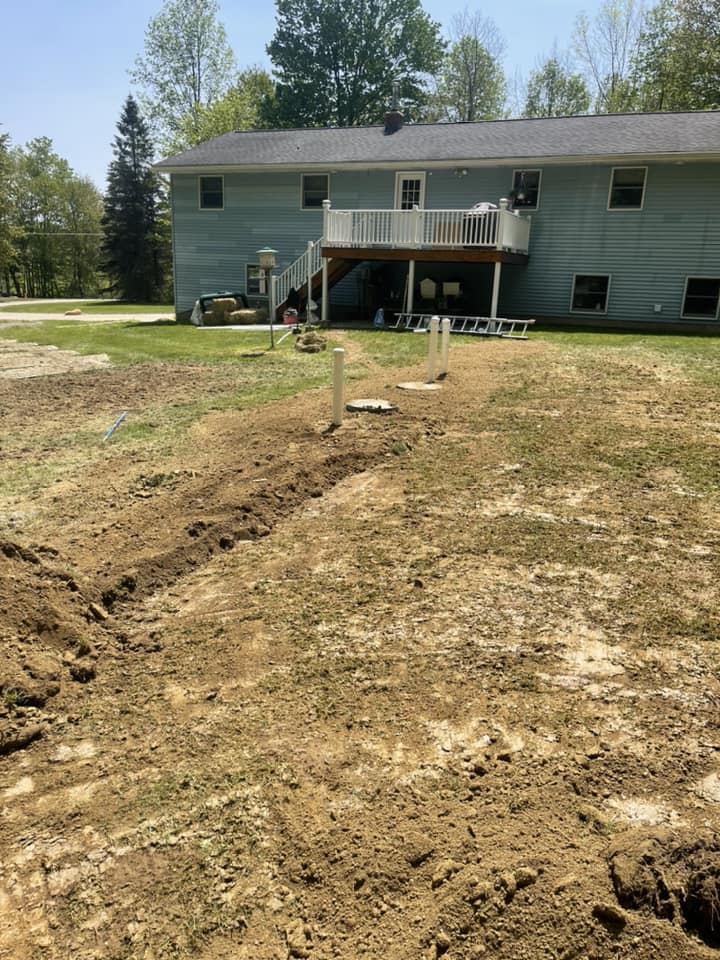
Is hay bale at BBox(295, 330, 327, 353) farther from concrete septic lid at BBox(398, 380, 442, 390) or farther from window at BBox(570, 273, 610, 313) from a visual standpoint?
window at BBox(570, 273, 610, 313)

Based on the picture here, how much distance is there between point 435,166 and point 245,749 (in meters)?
19.3

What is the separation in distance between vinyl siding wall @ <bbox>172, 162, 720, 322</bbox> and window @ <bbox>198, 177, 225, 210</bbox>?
0.21 m

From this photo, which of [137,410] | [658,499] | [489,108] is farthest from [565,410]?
[489,108]

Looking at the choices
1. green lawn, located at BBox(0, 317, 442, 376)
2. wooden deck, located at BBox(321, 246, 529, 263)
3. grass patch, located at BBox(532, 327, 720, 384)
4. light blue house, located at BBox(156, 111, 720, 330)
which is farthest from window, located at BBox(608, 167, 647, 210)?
green lawn, located at BBox(0, 317, 442, 376)

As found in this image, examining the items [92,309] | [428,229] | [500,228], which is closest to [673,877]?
[500,228]

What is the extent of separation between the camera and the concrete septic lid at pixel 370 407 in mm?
8273

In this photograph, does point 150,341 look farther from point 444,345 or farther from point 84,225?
point 84,225

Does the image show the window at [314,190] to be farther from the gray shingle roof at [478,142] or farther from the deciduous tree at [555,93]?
the deciduous tree at [555,93]

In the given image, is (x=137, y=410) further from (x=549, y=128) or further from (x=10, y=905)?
(x=549, y=128)

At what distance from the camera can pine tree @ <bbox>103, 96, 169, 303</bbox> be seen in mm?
41531

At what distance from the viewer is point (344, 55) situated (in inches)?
1609

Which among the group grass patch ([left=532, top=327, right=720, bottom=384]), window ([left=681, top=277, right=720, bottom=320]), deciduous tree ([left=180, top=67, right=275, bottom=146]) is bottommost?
grass patch ([left=532, top=327, right=720, bottom=384])

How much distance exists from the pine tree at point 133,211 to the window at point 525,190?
2903cm

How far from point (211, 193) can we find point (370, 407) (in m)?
17.1
